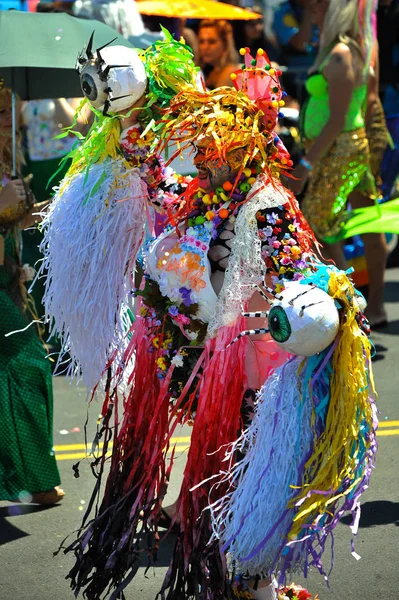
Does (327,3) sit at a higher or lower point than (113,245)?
higher

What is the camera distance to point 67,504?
4.51 metres

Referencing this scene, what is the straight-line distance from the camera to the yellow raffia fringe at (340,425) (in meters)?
2.86

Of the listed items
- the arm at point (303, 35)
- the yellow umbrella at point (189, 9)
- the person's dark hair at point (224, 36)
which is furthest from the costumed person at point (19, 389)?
the arm at point (303, 35)

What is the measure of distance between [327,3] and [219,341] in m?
4.20

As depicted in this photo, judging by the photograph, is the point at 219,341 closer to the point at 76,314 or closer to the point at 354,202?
the point at 76,314

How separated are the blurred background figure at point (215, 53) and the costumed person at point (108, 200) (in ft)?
14.4

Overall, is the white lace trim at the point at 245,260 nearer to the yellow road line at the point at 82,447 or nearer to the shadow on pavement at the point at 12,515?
the shadow on pavement at the point at 12,515

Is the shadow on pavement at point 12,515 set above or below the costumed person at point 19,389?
below

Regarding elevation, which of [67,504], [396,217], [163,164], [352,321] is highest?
[163,164]

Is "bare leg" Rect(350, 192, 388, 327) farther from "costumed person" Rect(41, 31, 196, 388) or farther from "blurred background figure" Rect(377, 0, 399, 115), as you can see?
"costumed person" Rect(41, 31, 196, 388)

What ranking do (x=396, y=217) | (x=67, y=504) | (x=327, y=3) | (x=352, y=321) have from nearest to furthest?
(x=352, y=321), (x=67, y=504), (x=396, y=217), (x=327, y=3)

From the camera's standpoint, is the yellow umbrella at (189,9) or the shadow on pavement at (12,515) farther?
the yellow umbrella at (189,9)

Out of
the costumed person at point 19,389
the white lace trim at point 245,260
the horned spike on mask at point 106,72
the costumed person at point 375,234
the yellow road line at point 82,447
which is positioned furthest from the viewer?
the costumed person at point 375,234

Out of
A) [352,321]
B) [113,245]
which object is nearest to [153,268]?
[113,245]
